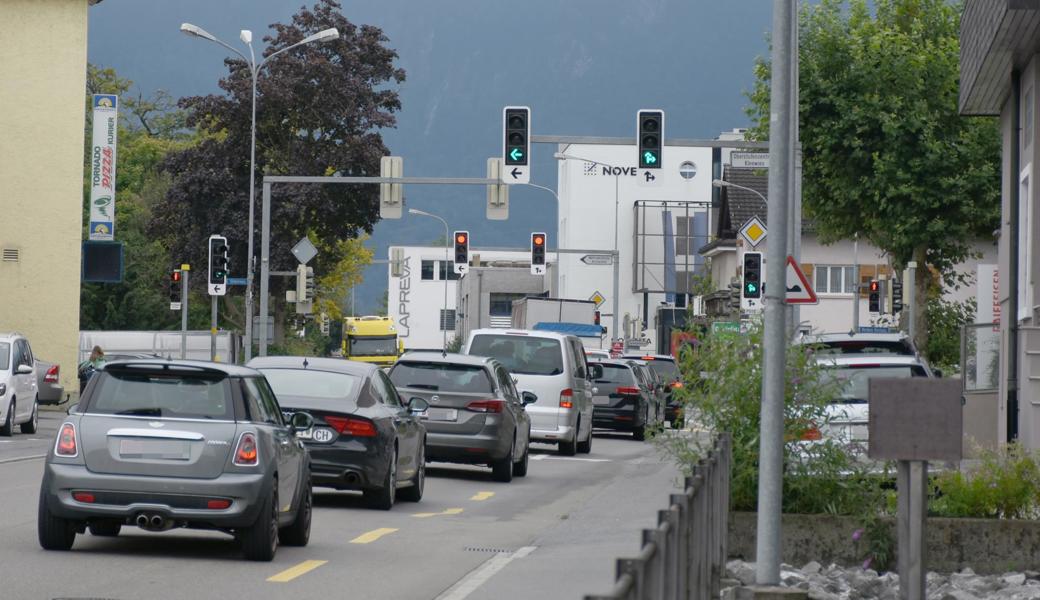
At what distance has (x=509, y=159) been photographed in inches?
1235

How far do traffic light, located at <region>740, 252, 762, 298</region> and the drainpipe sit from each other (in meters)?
11.4

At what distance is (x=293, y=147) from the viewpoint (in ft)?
217

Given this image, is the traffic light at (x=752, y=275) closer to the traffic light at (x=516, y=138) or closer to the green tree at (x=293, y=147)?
the traffic light at (x=516, y=138)

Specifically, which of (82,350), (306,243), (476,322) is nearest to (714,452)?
(306,243)

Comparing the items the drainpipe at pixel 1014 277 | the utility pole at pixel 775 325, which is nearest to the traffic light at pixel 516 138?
the drainpipe at pixel 1014 277

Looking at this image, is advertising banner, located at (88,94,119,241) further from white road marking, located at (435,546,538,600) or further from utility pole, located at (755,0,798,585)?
utility pole, located at (755,0,798,585)

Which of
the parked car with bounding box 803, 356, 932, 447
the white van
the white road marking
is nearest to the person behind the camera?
the white road marking

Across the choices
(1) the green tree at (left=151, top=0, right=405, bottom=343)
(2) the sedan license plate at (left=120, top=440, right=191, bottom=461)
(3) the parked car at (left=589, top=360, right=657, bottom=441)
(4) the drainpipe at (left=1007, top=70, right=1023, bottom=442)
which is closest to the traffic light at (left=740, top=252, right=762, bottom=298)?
(3) the parked car at (left=589, top=360, right=657, bottom=441)

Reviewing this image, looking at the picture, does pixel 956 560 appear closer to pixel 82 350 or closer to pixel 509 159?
pixel 509 159

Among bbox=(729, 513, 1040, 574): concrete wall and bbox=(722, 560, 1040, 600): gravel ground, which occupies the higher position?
bbox=(729, 513, 1040, 574): concrete wall

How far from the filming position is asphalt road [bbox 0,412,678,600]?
1159cm

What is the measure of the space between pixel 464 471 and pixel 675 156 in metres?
90.0

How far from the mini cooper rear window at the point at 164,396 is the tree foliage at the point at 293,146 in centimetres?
5079

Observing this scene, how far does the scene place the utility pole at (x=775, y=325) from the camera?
11.3 m
